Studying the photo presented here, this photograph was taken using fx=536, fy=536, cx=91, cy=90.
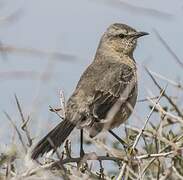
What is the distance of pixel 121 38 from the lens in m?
7.61

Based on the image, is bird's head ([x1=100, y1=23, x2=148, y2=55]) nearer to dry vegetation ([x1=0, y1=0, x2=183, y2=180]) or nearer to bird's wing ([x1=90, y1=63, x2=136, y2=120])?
bird's wing ([x1=90, y1=63, x2=136, y2=120])

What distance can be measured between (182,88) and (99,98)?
8.72ft

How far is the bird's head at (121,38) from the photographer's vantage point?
24.3ft

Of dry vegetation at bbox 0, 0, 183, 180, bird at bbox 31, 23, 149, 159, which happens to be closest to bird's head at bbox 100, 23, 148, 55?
bird at bbox 31, 23, 149, 159

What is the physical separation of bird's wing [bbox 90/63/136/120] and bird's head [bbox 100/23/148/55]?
2.02ft

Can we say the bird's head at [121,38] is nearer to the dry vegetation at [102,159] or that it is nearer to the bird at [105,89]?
the bird at [105,89]

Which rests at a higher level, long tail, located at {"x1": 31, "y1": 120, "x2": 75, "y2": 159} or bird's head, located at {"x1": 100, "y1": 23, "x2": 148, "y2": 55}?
bird's head, located at {"x1": 100, "y1": 23, "x2": 148, "y2": 55}

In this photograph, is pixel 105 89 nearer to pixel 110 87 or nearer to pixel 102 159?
pixel 110 87

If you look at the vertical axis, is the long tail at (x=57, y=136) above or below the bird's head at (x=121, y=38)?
below

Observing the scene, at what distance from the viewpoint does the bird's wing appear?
5659 mm

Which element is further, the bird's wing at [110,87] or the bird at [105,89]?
the bird's wing at [110,87]

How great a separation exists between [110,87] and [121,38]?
159cm

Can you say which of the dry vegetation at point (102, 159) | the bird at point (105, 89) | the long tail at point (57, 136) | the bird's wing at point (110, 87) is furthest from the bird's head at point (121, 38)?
the dry vegetation at point (102, 159)

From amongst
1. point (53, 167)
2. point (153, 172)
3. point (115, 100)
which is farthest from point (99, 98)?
point (53, 167)
